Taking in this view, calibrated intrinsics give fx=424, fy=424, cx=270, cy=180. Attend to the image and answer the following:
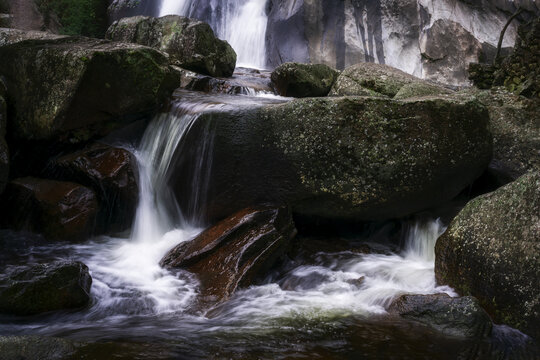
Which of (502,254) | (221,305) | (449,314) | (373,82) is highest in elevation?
(373,82)

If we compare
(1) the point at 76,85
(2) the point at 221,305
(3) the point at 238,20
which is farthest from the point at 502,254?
(3) the point at 238,20

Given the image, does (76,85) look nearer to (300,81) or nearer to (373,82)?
(300,81)

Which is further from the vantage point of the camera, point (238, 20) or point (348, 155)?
point (238, 20)

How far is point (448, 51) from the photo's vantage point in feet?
61.9

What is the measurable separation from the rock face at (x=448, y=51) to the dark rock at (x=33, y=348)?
1927cm

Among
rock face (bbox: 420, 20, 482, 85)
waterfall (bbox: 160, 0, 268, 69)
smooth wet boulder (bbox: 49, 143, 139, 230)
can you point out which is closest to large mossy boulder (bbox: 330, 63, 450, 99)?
smooth wet boulder (bbox: 49, 143, 139, 230)

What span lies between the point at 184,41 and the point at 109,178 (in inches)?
251

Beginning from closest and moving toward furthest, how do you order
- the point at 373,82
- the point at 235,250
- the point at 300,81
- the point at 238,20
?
the point at 235,250 < the point at 373,82 < the point at 300,81 < the point at 238,20

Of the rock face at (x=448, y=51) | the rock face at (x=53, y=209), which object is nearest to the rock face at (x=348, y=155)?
the rock face at (x=53, y=209)

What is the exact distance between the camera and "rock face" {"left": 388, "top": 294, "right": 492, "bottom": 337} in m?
3.42

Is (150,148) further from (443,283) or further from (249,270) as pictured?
(443,283)

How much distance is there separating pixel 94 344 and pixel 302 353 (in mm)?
1463

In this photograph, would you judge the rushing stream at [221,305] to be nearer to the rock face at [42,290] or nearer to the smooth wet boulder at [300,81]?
the rock face at [42,290]

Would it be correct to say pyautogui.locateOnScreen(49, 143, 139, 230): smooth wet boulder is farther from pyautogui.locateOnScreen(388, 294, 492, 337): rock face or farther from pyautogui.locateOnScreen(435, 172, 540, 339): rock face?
pyautogui.locateOnScreen(435, 172, 540, 339): rock face
